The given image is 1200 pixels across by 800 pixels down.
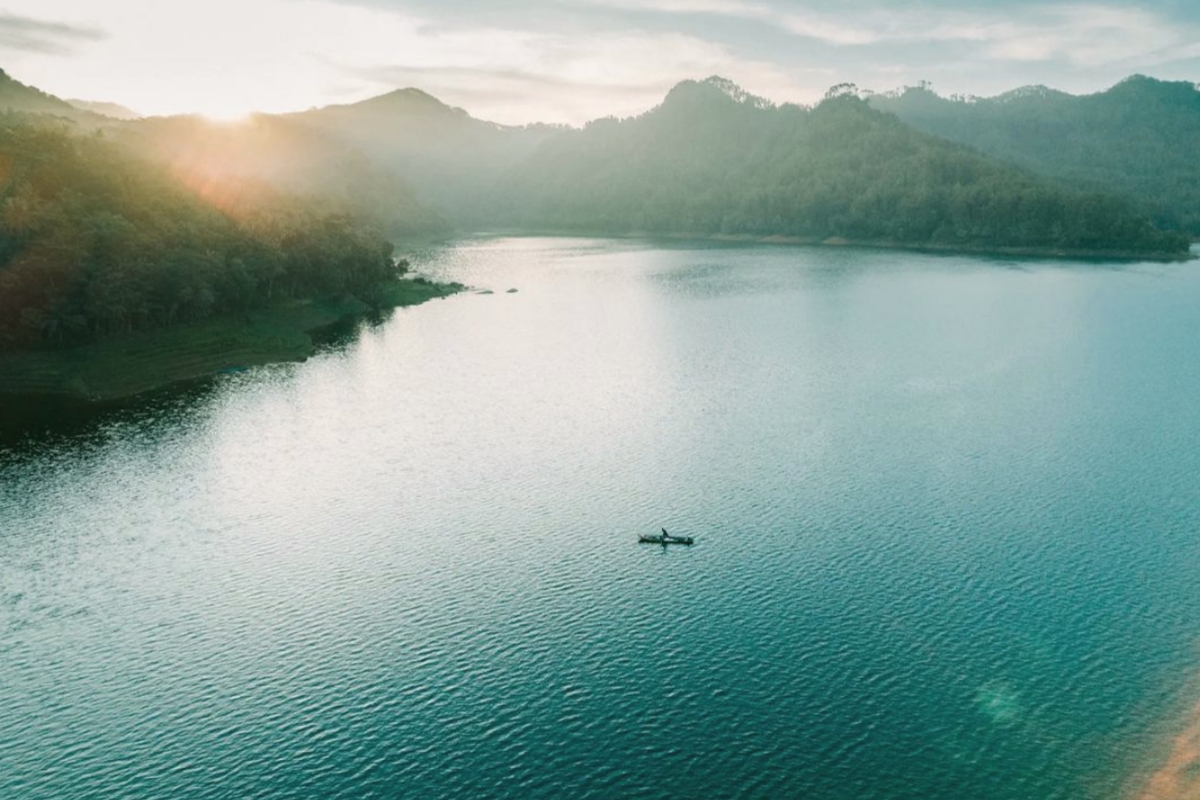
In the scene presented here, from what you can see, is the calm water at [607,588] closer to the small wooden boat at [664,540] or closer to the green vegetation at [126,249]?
the small wooden boat at [664,540]

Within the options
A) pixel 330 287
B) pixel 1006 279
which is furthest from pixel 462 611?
pixel 1006 279

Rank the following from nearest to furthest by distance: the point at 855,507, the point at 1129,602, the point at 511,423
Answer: the point at 1129,602 → the point at 855,507 → the point at 511,423

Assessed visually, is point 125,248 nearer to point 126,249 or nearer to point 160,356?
point 126,249

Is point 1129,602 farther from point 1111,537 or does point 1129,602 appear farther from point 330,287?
point 330,287

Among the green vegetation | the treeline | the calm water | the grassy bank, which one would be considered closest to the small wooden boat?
the calm water

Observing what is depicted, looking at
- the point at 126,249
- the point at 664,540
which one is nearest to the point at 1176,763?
the point at 664,540
